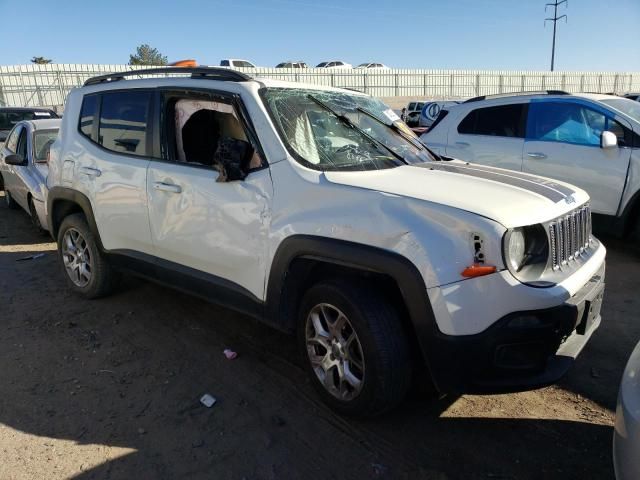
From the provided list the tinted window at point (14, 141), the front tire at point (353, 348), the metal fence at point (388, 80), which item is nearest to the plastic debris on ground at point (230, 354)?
the front tire at point (353, 348)

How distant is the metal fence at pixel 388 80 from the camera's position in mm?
23969

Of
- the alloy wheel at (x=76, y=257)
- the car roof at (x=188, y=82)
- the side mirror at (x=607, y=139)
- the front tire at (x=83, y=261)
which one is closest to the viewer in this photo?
the car roof at (x=188, y=82)

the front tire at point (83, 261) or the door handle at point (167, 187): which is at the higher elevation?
the door handle at point (167, 187)

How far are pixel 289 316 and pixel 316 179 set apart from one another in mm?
869

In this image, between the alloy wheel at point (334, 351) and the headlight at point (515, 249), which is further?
the alloy wheel at point (334, 351)

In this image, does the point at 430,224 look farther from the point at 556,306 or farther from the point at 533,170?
the point at 533,170

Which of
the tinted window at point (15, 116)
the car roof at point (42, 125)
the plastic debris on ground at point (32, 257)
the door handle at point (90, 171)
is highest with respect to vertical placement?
the tinted window at point (15, 116)

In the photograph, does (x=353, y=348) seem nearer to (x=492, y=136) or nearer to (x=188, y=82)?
(x=188, y=82)

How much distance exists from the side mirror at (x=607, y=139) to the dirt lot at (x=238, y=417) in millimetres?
2098

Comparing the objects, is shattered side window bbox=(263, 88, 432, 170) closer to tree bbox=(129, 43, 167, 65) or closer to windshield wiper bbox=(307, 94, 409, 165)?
windshield wiper bbox=(307, 94, 409, 165)

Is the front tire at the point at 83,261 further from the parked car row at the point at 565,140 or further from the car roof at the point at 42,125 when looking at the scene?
the parked car row at the point at 565,140

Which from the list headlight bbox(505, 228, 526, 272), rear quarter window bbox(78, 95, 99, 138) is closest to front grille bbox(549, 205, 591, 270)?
headlight bbox(505, 228, 526, 272)

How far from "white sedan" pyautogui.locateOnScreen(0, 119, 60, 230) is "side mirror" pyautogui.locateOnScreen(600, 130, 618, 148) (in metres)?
6.64

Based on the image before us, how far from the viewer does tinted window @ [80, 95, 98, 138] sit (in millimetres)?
4555
